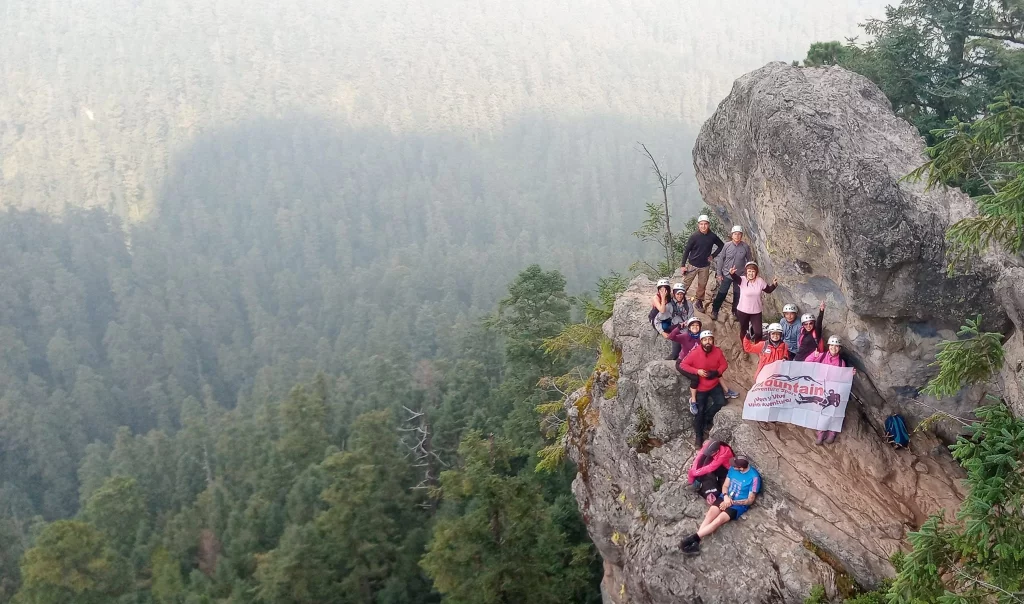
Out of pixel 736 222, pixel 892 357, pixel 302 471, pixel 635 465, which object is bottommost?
pixel 302 471

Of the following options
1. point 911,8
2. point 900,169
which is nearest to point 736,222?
point 900,169

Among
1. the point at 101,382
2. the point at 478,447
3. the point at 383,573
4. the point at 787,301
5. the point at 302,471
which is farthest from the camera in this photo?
the point at 101,382

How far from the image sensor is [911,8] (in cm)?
1870

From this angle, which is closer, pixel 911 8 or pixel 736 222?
pixel 736 222

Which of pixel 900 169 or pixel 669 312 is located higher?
pixel 900 169

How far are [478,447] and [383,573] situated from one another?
10.1 metres

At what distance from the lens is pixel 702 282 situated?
1320 cm

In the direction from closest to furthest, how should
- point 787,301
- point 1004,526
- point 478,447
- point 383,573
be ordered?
1. point 1004,526
2. point 787,301
3. point 478,447
4. point 383,573

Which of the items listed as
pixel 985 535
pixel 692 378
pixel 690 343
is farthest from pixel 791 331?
pixel 985 535

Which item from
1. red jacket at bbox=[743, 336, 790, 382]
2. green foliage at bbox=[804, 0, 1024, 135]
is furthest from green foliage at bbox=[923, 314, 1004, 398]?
green foliage at bbox=[804, 0, 1024, 135]

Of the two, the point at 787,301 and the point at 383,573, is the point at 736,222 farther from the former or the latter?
the point at 383,573

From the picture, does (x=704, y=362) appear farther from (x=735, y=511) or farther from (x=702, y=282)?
(x=702, y=282)

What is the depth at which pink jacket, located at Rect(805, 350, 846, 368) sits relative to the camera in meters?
10.4

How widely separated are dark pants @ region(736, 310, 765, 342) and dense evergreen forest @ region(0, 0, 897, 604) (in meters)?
10.1
